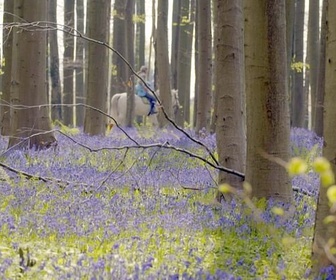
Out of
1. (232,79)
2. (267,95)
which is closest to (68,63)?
(232,79)

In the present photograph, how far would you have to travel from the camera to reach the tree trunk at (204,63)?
13438 mm

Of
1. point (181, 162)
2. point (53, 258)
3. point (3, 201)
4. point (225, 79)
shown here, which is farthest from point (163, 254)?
point (181, 162)

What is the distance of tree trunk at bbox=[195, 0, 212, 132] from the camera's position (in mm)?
13438

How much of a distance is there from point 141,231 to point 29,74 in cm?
628

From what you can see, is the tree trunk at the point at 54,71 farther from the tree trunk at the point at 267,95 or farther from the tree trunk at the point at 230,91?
the tree trunk at the point at 267,95

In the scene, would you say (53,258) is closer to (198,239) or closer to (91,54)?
(198,239)

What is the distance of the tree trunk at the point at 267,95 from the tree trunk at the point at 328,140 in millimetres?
1688

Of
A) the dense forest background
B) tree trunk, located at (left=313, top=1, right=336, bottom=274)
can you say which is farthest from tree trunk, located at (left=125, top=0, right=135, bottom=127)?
tree trunk, located at (left=313, top=1, right=336, bottom=274)

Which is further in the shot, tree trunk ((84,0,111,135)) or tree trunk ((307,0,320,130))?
tree trunk ((307,0,320,130))

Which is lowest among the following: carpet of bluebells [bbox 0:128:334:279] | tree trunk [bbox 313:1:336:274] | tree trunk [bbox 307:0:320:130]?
carpet of bluebells [bbox 0:128:334:279]

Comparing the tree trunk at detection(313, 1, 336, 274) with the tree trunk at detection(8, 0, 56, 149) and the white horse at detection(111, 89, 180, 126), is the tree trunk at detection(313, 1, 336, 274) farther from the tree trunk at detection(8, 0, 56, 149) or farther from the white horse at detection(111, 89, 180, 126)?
the white horse at detection(111, 89, 180, 126)

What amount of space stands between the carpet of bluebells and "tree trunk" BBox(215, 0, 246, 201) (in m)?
0.43

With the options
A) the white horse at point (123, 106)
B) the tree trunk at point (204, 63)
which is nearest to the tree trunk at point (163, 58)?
the tree trunk at point (204, 63)

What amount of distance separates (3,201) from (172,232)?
5.41 ft
